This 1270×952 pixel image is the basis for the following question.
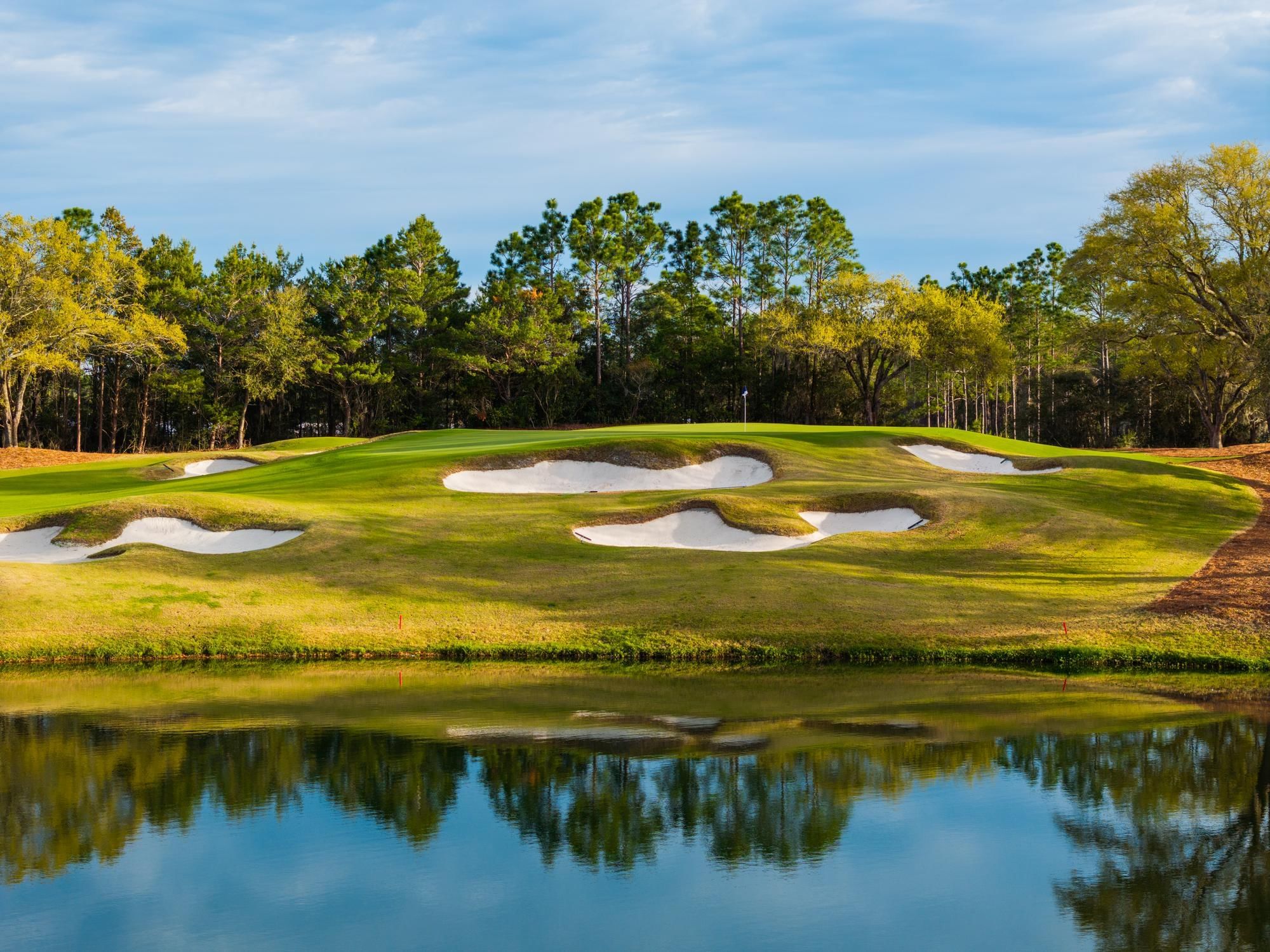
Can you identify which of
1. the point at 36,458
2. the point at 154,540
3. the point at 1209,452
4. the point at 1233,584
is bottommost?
the point at 1233,584

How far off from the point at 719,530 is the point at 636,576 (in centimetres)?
494

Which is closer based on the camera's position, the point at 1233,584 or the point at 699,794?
the point at 699,794

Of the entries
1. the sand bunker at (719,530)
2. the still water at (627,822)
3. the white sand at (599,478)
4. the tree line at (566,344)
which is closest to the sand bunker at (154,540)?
the white sand at (599,478)

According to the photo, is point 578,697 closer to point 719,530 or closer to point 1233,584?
point 719,530

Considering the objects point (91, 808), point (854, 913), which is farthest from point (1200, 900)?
point (91, 808)

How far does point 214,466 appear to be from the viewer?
50.7 metres

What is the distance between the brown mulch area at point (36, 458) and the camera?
53191mm

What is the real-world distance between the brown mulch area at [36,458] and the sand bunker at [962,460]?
41.4 metres

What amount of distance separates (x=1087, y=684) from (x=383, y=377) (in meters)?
70.5

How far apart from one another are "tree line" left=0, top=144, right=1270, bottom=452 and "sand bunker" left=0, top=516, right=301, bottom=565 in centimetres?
3836

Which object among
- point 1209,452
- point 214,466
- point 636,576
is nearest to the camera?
point 636,576

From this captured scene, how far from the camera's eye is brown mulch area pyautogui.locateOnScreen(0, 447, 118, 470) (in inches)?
2094

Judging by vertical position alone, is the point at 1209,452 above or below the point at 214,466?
above

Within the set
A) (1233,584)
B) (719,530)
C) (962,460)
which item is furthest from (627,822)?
(962,460)
